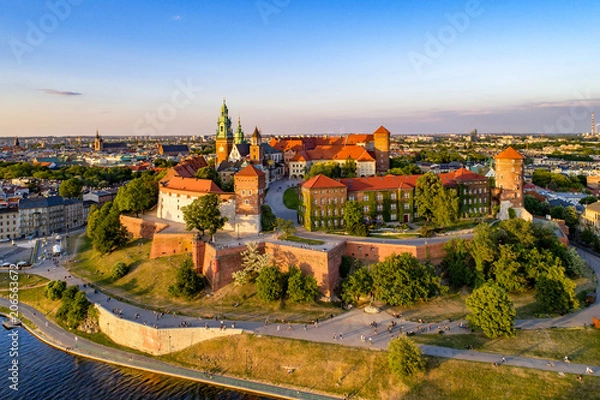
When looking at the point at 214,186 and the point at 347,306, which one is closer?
the point at 347,306

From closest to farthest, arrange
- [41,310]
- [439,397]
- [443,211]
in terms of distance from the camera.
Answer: [439,397] < [41,310] < [443,211]

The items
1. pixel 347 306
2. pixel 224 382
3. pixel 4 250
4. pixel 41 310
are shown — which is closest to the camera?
pixel 224 382

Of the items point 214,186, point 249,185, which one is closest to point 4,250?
point 214,186

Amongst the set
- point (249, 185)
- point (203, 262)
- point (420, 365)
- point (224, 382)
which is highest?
point (249, 185)

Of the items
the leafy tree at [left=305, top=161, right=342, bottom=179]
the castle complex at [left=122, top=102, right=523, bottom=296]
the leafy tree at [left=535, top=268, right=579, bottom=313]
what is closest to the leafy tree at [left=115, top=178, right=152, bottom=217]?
the castle complex at [left=122, top=102, right=523, bottom=296]

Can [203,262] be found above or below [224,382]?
above

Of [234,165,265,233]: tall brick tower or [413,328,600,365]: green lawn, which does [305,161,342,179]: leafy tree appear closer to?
[234,165,265,233]: tall brick tower

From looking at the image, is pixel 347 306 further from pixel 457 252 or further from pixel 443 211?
pixel 443 211

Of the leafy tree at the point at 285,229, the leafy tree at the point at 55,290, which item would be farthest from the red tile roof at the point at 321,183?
the leafy tree at the point at 55,290
